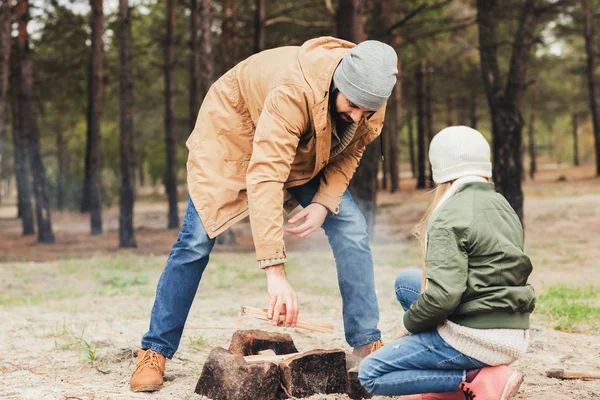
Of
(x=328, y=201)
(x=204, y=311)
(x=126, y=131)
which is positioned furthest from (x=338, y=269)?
(x=126, y=131)

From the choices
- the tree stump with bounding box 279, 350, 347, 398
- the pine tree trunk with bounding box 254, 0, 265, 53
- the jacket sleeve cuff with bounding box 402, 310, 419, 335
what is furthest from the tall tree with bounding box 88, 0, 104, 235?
the jacket sleeve cuff with bounding box 402, 310, 419, 335

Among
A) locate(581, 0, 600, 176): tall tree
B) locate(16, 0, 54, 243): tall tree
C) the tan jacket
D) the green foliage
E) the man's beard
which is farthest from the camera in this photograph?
locate(581, 0, 600, 176): tall tree

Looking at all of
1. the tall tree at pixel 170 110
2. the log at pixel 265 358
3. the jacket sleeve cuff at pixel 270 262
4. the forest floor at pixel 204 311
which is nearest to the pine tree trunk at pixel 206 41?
the forest floor at pixel 204 311

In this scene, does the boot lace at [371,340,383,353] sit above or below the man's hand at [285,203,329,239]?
below

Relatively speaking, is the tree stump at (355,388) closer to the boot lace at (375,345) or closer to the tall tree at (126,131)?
the boot lace at (375,345)

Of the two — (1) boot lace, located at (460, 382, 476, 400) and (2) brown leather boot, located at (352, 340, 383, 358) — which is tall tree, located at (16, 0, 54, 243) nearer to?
(2) brown leather boot, located at (352, 340, 383, 358)

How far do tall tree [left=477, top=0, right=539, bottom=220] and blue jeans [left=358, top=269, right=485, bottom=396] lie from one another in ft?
28.5

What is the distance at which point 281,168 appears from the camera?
10.1 feet

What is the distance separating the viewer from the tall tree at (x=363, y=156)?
11055 mm

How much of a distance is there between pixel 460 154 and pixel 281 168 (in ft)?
2.60

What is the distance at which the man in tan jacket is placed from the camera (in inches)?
119

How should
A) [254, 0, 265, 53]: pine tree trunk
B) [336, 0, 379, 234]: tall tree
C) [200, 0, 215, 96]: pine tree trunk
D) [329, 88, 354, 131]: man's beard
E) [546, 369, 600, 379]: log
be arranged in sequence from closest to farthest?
[329, 88, 354, 131]: man's beard, [546, 369, 600, 379]: log, [336, 0, 379, 234]: tall tree, [200, 0, 215, 96]: pine tree trunk, [254, 0, 265, 53]: pine tree trunk

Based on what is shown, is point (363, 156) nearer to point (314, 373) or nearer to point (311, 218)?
point (311, 218)

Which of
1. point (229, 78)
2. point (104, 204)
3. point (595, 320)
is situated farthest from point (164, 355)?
point (104, 204)
